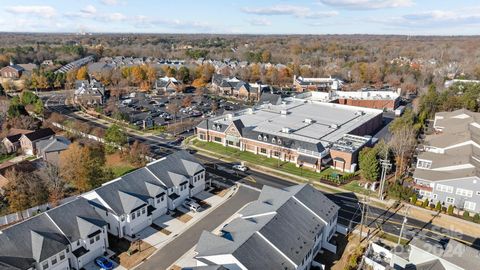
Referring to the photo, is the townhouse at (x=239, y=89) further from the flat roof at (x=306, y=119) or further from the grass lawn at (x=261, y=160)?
the grass lawn at (x=261, y=160)

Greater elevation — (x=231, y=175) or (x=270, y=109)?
(x=270, y=109)

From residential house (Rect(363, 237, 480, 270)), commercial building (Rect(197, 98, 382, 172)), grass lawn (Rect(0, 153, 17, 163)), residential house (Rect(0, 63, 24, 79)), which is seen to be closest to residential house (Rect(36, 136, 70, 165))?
grass lawn (Rect(0, 153, 17, 163))

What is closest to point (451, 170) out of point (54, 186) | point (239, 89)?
point (54, 186)

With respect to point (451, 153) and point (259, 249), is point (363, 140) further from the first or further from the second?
point (259, 249)

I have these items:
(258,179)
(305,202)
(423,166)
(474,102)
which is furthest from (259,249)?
(474,102)

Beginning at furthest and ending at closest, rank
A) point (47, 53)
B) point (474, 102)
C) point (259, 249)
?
point (47, 53) → point (474, 102) → point (259, 249)
